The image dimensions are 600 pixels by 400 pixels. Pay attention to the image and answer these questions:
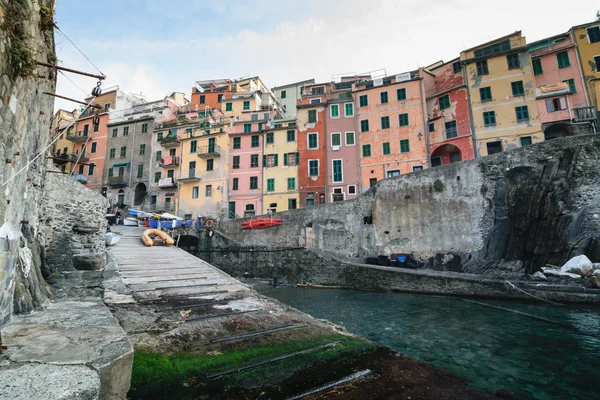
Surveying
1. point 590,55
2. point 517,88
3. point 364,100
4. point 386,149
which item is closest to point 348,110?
point 364,100

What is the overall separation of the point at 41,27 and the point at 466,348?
10889 mm

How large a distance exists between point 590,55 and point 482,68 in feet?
26.6

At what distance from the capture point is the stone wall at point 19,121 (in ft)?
10.4

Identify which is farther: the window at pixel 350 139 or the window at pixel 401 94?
the window at pixel 350 139

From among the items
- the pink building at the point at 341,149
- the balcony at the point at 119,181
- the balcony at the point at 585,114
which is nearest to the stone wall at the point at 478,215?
the pink building at the point at 341,149

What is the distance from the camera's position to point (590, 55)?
2422 cm

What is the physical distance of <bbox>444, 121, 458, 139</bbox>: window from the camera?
26.2m

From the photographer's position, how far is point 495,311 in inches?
443

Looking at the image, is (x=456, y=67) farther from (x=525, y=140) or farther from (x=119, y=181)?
(x=119, y=181)

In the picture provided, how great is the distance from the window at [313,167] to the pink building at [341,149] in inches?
44.5

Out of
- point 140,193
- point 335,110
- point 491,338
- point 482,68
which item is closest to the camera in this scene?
point 491,338

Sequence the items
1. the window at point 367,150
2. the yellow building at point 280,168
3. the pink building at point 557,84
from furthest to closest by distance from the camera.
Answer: the yellow building at point 280,168, the window at point 367,150, the pink building at point 557,84

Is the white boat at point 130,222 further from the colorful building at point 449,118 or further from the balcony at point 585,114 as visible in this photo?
the balcony at point 585,114

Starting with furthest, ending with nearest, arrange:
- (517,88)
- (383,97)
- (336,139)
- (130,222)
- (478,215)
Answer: (336,139) < (383,97) < (130,222) < (517,88) < (478,215)
